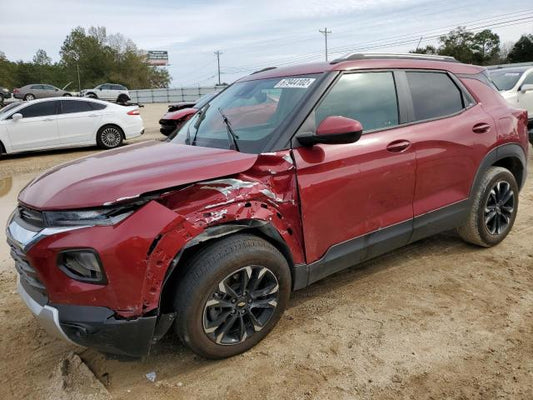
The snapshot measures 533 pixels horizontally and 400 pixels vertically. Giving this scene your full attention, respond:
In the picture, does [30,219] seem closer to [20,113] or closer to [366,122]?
[366,122]

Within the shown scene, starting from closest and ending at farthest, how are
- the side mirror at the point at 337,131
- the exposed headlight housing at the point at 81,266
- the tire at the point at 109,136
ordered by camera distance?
the exposed headlight housing at the point at 81,266 < the side mirror at the point at 337,131 < the tire at the point at 109,136

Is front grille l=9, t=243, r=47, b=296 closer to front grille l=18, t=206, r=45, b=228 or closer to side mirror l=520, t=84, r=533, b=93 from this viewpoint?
front grille l=18, t=206, r=45, b=228

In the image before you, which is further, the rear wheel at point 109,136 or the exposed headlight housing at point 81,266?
the rear wheel at point 109,136

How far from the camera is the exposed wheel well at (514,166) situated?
4.14m

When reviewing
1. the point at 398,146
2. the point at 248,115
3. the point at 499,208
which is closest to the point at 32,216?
the point at 248,115

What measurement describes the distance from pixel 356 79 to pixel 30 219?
2.36 meters

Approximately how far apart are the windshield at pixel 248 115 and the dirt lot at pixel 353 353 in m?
1.34

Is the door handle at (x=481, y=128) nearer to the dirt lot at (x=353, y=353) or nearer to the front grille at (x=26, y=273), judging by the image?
the dirt lot at (x=353, y=353)

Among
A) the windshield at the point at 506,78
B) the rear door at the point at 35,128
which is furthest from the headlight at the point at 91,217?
the windshield at the point at 506,78

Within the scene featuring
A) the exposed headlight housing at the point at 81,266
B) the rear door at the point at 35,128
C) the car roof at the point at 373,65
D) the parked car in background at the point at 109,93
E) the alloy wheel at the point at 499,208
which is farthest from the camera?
the parked car in background at the point at 109,93

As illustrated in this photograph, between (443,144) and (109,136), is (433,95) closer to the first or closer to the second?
(443,144)

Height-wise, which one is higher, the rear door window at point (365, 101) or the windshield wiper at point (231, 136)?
the rear door window at point (365, 101)

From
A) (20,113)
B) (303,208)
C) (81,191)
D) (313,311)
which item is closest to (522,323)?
(313,311)

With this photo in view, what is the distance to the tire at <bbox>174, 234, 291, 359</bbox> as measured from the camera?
94.1 inches
